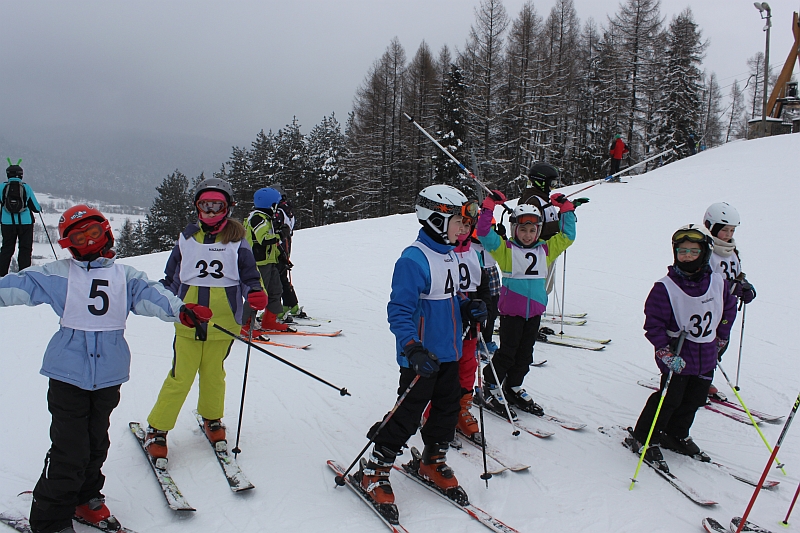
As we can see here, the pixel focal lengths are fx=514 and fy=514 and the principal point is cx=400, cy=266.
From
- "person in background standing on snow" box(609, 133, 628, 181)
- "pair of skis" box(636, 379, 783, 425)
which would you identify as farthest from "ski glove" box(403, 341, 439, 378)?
"person in background standing on snow" box(609, 133, 628, 181)

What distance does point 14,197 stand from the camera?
8.66m

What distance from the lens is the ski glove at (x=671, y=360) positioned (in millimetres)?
3722

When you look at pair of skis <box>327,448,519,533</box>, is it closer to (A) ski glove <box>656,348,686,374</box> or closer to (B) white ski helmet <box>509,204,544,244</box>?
(A) ski glove <box>656,348,686,374</box>

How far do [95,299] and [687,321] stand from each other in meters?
4.00

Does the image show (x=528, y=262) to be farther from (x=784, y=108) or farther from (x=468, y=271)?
(x=784, y=108)

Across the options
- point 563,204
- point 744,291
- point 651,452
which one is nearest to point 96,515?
point 651,452

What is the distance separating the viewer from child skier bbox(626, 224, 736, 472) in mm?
3791

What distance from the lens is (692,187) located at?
739 inches

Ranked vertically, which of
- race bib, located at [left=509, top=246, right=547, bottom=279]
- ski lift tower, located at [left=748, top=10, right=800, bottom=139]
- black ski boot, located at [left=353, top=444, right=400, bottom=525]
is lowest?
black ski boot, located at [left=353, top=444, right=400, bottom=525]

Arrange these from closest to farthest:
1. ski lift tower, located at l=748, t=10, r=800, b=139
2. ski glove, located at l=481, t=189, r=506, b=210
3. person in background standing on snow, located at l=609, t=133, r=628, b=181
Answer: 1. ski glove, located at l=481, t=189, r=506, b=210
2. person in background standing on snow, located at l=609, t=133, r=628, b=181
3. ski lift tower, located at l=748, t=10, r=800, b=139

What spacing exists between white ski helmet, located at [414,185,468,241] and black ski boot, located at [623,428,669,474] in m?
2.35

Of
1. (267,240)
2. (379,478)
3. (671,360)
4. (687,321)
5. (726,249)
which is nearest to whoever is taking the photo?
(379,478)

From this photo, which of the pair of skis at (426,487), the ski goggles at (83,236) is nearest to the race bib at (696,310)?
the pair of skis at (426,487)

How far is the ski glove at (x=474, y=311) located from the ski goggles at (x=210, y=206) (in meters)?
1.95
